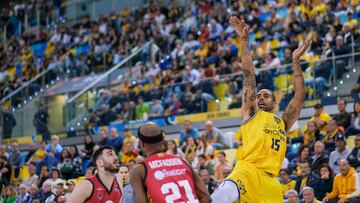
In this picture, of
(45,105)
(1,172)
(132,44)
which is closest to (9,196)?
(1,172)

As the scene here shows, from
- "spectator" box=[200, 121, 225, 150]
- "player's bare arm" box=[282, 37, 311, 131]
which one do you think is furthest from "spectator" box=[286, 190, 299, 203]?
"spectator" box=[200, 121, 225, 150]

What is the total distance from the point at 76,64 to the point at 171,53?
524 centimetres

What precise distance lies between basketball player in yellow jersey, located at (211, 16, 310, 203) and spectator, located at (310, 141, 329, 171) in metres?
5.44

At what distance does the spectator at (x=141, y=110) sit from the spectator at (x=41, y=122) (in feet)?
12.9

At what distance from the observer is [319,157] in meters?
14.8

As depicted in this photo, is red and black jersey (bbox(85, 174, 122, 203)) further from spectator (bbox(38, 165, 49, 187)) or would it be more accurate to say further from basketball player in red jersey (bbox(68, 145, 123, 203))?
spectator (bbox(38, 165, 49, 187))

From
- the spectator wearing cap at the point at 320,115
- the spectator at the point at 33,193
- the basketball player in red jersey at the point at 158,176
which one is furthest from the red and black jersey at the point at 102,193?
the spectator at the point at 33,193

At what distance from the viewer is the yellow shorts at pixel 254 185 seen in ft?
29.5

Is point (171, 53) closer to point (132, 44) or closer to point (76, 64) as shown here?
point (132, 44)

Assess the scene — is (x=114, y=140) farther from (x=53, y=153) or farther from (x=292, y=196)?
(x=292, y=196)

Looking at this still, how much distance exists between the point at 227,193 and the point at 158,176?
2313 mm

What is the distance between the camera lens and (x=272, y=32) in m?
23.6

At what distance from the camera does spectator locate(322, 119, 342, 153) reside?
15477 millimetres

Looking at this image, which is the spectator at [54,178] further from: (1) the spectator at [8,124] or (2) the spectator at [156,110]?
(1) the spectator at [8,124]
